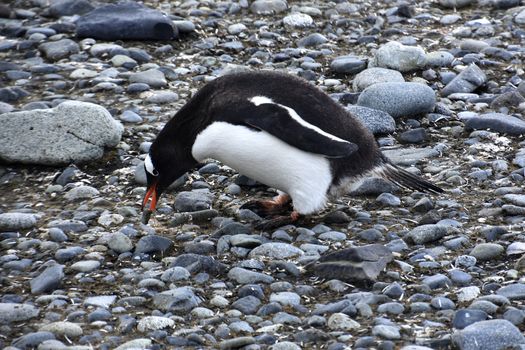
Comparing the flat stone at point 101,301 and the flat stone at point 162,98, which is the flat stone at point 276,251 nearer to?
the flat stone at point 101,301

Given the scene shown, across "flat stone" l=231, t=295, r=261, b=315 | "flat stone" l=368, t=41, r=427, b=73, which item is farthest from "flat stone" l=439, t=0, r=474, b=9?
"flat stone" l=231, t=295, r=261, b=315

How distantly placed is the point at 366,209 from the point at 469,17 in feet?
12.2

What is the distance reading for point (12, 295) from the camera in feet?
14.5

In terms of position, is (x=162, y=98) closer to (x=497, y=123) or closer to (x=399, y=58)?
(x=399, y=58)

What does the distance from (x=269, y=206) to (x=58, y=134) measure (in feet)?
5.03

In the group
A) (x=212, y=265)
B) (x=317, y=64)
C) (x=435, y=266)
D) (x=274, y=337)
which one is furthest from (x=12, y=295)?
(x=317, y=64)

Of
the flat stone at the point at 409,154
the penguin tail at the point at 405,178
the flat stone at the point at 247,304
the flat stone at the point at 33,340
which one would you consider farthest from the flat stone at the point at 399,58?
the flat stone at the point at 33,340

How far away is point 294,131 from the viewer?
5.02 meters

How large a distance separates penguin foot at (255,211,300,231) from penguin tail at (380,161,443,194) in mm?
561

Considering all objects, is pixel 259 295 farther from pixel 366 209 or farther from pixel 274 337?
pixel 366 209

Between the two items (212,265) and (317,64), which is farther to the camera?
(317,64)

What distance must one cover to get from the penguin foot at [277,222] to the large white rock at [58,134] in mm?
1450

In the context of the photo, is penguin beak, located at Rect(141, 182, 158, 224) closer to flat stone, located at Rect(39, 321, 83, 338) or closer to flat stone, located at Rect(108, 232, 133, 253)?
flat stone, located at Rect(108, 232, 133, 253)

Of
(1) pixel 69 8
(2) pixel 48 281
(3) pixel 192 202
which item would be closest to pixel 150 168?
(3) pixel 192 202
